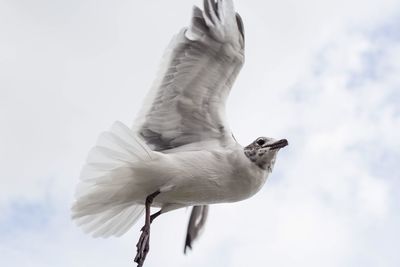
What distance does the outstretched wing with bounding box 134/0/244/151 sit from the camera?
803 centimetres

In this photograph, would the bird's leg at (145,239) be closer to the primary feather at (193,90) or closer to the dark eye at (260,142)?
the primary feather at (193,90)

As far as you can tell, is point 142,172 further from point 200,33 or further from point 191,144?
point 200,33

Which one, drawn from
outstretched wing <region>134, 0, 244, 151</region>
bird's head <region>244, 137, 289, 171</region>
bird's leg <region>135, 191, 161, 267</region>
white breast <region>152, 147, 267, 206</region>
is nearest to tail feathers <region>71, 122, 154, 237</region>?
bird's leg <region>135, 191, 161, 267</region>

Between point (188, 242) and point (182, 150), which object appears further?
point (188, 242)

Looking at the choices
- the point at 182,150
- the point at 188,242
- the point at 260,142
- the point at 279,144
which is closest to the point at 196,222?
the point at 188,242

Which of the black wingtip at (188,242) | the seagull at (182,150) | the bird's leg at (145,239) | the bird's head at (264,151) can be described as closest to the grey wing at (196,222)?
the black wingtip at (188,242)

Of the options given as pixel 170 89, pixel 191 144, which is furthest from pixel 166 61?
pixel 191 144

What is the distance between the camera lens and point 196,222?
9359 mm

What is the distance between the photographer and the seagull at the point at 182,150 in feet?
24.6

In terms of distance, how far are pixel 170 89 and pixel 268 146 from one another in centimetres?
105

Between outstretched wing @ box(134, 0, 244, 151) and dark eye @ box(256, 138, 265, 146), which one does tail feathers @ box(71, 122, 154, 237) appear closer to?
outstretched wing @ box(134, 0, 244, 151)

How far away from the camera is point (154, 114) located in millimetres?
8125

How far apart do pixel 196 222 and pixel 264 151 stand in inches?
75.1

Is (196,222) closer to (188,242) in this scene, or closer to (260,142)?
(188,242)
